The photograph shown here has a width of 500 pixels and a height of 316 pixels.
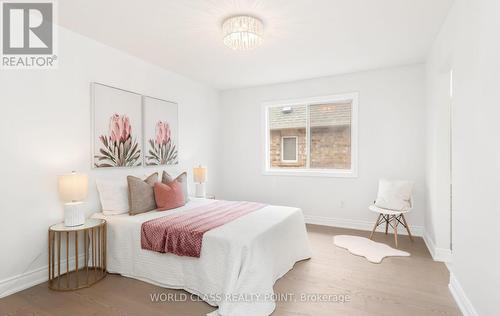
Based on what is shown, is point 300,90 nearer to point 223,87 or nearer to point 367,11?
point 223,87

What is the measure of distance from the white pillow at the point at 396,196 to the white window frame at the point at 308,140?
0.66m

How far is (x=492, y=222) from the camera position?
5.18 feet

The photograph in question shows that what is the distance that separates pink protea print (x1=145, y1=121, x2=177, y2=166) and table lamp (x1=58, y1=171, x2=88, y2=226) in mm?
1155

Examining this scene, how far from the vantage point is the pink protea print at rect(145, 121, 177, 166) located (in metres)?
3.83

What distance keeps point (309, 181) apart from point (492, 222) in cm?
320

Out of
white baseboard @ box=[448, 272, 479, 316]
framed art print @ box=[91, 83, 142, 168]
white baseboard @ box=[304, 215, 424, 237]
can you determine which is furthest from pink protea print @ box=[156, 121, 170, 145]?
white baseboard @ box=[448, 272, 479, 316]

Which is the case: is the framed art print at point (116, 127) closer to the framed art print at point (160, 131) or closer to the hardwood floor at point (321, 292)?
the framed art print at point (160, 131)

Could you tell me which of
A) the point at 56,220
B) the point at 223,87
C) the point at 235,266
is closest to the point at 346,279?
the point at 235,266

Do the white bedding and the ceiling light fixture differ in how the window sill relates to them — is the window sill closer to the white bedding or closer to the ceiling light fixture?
the white bedding
